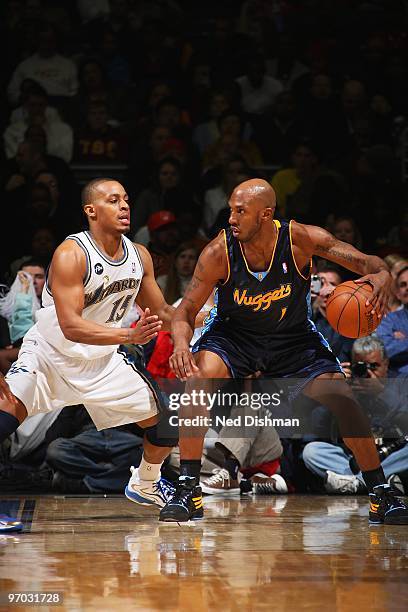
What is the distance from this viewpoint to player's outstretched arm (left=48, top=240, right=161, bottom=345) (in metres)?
4.61

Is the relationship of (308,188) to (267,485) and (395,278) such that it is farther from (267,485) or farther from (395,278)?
(267,485)

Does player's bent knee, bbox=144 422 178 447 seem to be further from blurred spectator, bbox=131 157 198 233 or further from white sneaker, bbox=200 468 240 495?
blurred spectator, bbox=131 157 198 233

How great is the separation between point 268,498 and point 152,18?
5.73 m

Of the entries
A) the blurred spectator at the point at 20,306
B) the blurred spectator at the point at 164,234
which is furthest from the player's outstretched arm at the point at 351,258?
the blurred spectator at the point at 164,234

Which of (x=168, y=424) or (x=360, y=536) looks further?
(x=168, y=424)

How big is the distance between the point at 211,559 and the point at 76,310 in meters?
1.43

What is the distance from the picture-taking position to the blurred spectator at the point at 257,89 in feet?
32.2

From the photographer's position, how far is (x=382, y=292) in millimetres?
4926

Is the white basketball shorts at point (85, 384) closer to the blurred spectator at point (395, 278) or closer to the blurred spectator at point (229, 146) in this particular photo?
the blurred spectator at point (395, 278)

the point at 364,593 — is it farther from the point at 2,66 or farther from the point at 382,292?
the point at 2,66

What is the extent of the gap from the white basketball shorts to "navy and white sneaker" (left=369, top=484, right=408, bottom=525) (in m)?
1.18

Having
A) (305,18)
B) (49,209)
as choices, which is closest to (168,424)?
(49,209)

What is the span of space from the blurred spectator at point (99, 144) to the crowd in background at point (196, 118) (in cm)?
1

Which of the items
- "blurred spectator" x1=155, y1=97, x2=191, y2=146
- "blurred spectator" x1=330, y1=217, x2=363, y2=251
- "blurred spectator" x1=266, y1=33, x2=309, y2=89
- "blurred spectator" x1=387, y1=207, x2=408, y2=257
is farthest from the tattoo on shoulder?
"blurred spectator" x1=266, y1=33, x2=309, y2=89
